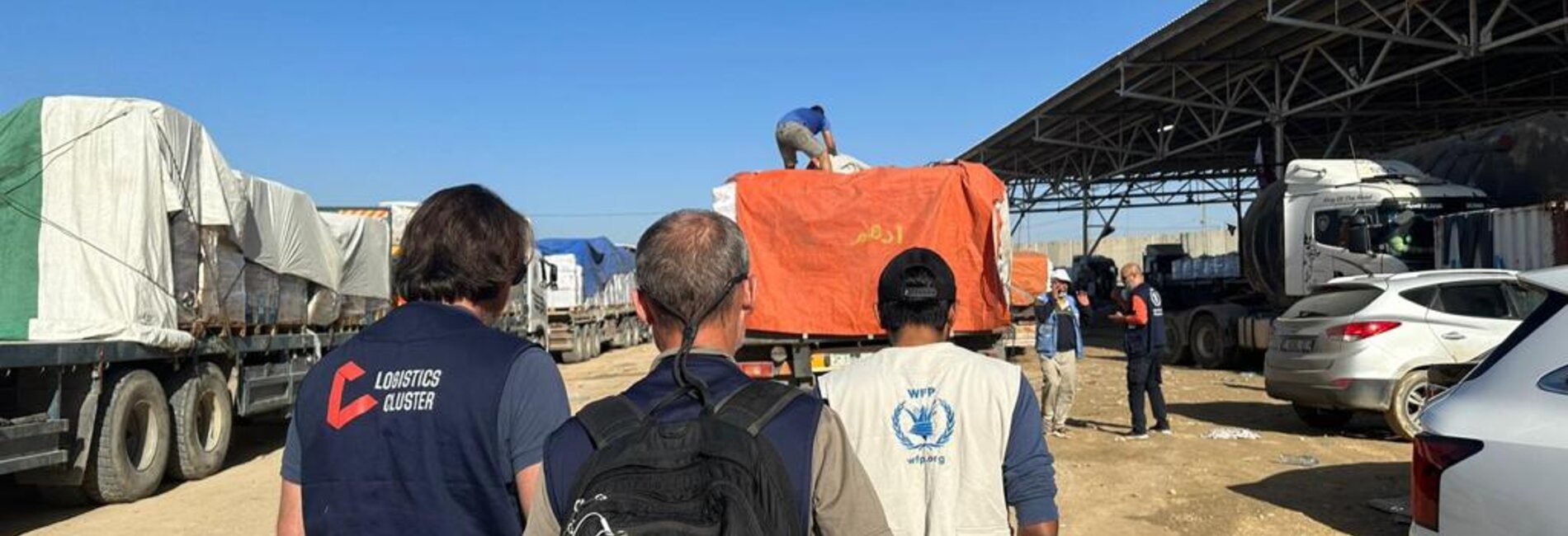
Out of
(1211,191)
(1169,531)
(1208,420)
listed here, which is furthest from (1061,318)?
(1211,191)

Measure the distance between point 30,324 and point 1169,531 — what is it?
845 cm

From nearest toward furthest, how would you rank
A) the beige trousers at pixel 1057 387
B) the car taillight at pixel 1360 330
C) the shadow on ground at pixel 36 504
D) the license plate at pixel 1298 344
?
the shadow on ground at pixel 36 504
the car taillight at pixel 1360 330
the license plate at pixel 1298 344
the beige trousers at pixel 1057 387

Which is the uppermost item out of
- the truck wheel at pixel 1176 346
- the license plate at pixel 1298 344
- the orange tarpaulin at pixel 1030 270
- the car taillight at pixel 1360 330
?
the orange tarpaulin at pixel 1030 270

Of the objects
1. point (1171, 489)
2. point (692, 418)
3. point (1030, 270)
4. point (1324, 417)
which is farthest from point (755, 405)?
point (1030, 270)

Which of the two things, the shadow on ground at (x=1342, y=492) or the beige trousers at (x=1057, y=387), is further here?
the beige trousers at (x=1057, y=387)

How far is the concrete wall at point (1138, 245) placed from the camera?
55.0 metres

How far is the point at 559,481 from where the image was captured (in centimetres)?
157

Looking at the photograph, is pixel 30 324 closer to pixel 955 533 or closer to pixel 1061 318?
pixel 955 533

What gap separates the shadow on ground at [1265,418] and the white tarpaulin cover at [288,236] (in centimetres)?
1013

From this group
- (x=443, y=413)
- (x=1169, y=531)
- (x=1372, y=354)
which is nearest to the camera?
(x=443, y=413)

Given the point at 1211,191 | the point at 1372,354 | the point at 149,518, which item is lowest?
the point at 149,518

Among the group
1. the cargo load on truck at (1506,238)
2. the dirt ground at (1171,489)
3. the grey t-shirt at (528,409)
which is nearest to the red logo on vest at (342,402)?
the grey t-shirt at (528,409)

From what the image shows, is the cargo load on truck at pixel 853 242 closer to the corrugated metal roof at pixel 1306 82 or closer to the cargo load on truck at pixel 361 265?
the cargo load on truck at pixel 361 265

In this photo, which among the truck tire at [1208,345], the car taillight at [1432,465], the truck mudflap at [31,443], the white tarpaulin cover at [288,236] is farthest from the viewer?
the truck tire at [1208,345]
